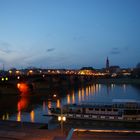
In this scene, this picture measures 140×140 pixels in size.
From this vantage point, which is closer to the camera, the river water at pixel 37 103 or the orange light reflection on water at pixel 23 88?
the river water at pixel 37 103

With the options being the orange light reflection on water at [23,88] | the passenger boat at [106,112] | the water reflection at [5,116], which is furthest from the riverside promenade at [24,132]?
the orange light reflection on water at [23,88]

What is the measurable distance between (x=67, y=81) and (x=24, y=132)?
138394 mm

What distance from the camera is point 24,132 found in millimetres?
31516

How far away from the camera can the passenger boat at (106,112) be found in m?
45.3

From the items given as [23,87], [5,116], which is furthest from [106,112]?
[23,87]

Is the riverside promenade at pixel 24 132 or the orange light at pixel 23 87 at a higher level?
the orange light at pixel 23 87

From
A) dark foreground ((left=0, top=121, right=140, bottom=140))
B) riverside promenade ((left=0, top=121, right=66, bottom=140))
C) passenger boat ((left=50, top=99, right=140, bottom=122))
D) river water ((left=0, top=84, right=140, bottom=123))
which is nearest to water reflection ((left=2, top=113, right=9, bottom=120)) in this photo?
river water ((left=0, top=84, right=140, bottom=123))

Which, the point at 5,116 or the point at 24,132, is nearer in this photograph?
the point at 24,132

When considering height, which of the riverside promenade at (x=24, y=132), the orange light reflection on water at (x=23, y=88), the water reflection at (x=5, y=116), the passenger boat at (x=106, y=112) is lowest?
the water reflection at (x=5, y=116)

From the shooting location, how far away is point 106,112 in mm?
46562

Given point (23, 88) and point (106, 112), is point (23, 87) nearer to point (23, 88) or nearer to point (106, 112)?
point (23, 88)

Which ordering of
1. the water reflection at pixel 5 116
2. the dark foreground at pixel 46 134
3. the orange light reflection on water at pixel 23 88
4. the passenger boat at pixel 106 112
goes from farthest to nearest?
the orange light reflection on water at pixel 23 88
the water reflection at pixel 5 116
the passenger boat at pixel 106 112
the dark foreground at pixel 46 134

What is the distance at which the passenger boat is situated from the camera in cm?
4531

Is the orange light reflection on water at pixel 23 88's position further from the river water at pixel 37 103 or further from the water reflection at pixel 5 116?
the water reflection at pixel 5 116
